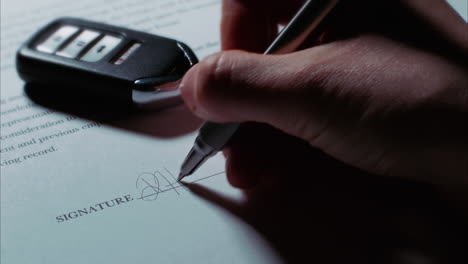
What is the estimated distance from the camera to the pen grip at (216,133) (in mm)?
438

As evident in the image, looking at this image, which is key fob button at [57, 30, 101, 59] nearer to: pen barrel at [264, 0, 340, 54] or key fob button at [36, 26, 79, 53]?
key fob button at [36, 26, 79, 53]

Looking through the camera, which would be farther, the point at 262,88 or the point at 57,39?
the point at 57,39

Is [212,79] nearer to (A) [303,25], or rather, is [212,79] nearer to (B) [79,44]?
(A) [303,25]

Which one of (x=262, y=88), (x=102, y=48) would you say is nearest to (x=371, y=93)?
(x=262, y=88)

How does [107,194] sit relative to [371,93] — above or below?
below

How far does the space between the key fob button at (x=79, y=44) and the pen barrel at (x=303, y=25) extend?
0.77ft

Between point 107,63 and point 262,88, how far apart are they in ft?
0.74

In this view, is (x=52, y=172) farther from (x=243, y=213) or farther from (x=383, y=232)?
(x=383, y=232)

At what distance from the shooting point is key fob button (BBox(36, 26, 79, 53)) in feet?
1.83

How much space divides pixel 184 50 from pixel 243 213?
21 cm

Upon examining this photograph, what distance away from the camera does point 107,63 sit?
0.53 metres

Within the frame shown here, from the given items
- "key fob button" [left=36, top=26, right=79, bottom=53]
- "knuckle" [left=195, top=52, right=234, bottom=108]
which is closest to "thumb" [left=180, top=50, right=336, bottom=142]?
"knuckle" [left=195, top=52, right=234, bottom=108]
